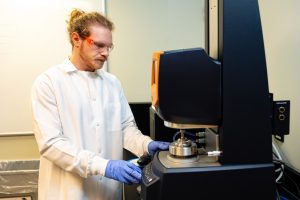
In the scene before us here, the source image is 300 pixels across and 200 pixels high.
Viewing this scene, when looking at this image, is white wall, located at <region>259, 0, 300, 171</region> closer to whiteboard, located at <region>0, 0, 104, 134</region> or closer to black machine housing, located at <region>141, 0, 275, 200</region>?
black machine housing, located at <region>141, 0, 275, 200</region>

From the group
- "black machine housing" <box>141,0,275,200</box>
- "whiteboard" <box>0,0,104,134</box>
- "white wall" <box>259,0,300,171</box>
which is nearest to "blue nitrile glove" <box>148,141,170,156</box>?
"black machine housing" <box>141,0,275,200</box>

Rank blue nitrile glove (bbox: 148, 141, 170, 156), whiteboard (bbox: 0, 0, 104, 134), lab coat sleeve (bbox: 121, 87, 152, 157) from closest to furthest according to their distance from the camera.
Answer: blue nitrile glove (bbox: 148, 141, 170, 156)
lab coat sleeve (bbox: 121, 87, 152, 157)
whiteboard (bbox: 0, 0, 104, 134)

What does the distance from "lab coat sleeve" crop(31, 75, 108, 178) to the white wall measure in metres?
0.84

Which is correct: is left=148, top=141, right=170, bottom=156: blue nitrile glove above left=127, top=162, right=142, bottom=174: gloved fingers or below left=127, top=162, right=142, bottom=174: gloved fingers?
above

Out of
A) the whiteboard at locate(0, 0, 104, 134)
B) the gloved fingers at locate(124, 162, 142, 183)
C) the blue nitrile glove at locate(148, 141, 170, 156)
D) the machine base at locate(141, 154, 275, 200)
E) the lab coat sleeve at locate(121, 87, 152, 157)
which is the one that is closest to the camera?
the machine base at locate(141, 154, 275, 200)

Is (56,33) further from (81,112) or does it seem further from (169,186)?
(169,186)

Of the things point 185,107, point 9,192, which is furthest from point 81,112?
point 9,192

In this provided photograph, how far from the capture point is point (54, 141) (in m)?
0.97

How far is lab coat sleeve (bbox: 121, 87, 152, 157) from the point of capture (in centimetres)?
113

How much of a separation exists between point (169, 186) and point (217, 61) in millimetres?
304

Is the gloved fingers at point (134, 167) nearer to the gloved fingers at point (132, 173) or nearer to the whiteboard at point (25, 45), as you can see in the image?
the gloved fingers at point (132, 173)

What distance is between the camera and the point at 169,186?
24.4 inches

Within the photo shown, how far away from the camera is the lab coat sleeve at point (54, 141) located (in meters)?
0.91

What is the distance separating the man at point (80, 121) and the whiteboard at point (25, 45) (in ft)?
2.75
